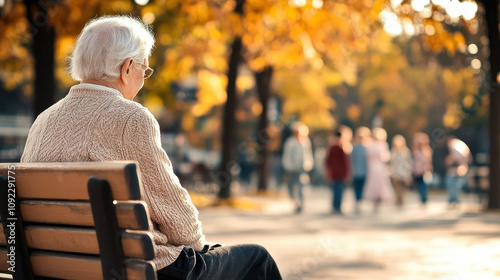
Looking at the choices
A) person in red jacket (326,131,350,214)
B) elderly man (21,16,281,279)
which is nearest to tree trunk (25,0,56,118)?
person in red jacket (326,131,350,214)

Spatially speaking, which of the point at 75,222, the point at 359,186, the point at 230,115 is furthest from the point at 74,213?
the point at 230,115

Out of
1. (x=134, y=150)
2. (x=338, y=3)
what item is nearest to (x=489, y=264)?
(x=134, y=150)

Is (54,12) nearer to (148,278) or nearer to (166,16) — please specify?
(166,16)

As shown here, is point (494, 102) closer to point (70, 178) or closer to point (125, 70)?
point (125, 70)

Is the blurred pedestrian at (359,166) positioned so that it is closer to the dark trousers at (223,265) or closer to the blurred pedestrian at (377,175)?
the blurred pedestrian at (377,175)

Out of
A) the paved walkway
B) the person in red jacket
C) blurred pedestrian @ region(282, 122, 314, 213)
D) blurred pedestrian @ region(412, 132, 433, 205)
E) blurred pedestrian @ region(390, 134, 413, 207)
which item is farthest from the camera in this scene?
blurred pedestrian @ region(412, 132, 433, 205)

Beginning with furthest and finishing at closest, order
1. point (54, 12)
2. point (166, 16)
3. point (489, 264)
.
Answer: point (166, 16) → point (54, 12) → point (489, 264)

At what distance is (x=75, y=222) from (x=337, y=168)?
15251 mm

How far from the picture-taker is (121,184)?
3.39m

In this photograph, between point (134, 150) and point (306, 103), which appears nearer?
point (134, 150)

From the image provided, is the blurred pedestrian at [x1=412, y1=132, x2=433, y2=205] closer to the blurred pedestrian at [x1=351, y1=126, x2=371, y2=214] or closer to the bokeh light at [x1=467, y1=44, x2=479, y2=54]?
the bokeh light at [x1=467, y1=44, x2=479, y2=54]

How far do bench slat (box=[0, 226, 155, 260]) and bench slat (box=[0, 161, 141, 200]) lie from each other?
0.14 metres

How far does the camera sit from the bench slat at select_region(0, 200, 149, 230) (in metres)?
3.40

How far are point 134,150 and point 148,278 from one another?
1.98ft
